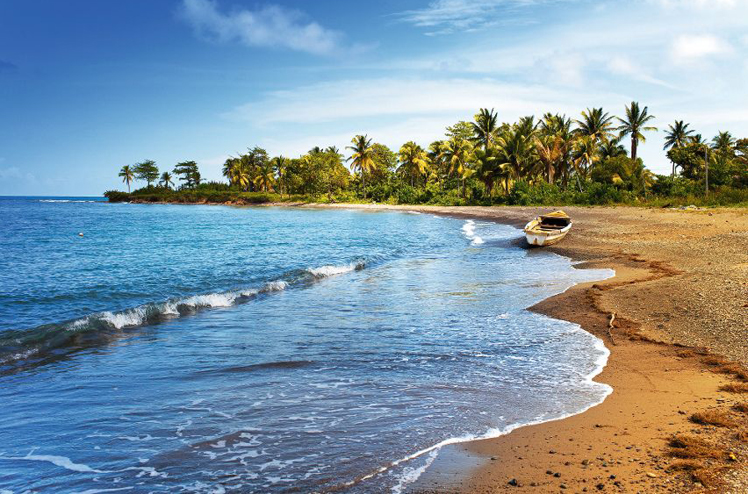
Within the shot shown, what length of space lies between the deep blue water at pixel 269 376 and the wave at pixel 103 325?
0.05 m

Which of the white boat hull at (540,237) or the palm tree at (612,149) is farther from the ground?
the palm tree at (612,149)

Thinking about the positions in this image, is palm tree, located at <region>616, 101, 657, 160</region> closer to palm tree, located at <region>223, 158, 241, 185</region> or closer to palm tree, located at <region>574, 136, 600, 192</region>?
palm tree, located at <region>574, 136, 600, 192</region>

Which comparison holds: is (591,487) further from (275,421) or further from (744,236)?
(744,236)

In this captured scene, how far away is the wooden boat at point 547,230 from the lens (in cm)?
2277

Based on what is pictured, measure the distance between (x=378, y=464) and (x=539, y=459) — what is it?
137 centimetres

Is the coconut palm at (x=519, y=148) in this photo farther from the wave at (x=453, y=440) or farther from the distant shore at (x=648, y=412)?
the wave at (x=453, y=440)

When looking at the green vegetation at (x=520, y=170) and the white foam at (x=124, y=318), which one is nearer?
the white foam at (x=124, y=318)

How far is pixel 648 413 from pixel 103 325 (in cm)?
997

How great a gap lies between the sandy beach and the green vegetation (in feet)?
103

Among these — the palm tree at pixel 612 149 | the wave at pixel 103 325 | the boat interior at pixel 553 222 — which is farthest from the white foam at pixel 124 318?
the palm tree at pixel 612 149

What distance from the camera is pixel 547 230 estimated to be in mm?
23250

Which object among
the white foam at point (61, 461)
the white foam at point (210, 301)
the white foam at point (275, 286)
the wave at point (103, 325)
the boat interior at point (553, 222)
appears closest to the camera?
the white foam at point (61, 461)

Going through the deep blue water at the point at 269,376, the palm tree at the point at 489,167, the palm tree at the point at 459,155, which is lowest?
the deep blue water at the point at 269,376

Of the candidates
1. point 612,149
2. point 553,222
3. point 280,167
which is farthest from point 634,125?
point 280,167
